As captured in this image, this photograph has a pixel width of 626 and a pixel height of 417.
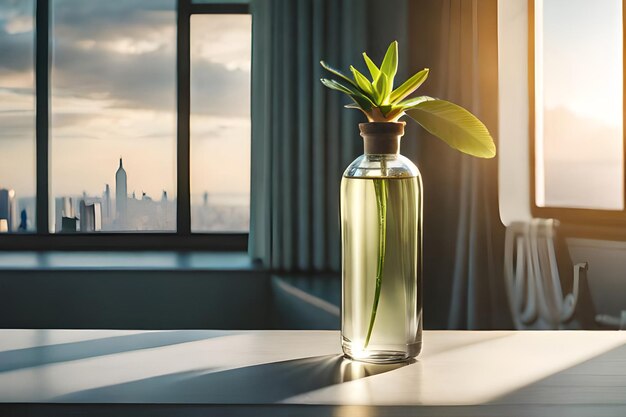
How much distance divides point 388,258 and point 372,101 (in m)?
0.16

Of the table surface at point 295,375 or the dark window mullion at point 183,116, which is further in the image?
the dark window mullion at point 183,116

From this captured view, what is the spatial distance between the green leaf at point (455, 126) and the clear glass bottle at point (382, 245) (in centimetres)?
3

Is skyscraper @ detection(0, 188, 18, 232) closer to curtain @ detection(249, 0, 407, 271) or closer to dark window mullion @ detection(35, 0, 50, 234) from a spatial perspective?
dark window mullion @ detection(35, 0, 50, 234)

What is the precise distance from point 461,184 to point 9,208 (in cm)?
194

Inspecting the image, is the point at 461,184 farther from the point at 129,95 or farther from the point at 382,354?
the point at 382,354

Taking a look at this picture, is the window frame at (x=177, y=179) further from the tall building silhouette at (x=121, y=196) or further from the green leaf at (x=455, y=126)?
the green leaf at (x=455, y=126)

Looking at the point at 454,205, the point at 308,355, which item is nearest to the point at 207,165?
the point at 454,205

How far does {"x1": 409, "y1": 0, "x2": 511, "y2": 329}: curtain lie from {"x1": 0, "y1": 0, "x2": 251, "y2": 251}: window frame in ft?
2.89

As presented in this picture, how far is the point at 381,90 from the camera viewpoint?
74 cm

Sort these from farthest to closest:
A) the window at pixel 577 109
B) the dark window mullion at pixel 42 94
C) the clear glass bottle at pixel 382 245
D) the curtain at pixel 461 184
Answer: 1. the dark window mullion at pixel 42 94
2. the curtain at pixel 461 184
3. the window at pixel 577 109
4. the clear glass bottle at pixel 382 245

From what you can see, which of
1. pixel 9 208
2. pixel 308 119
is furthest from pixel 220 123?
pixel 9 208

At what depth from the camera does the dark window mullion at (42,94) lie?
10.2 ft

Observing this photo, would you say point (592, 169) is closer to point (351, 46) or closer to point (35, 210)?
point (351, 46)

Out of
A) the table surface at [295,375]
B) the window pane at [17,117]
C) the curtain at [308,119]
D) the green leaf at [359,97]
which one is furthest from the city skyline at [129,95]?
the green leaf at [359,97]
